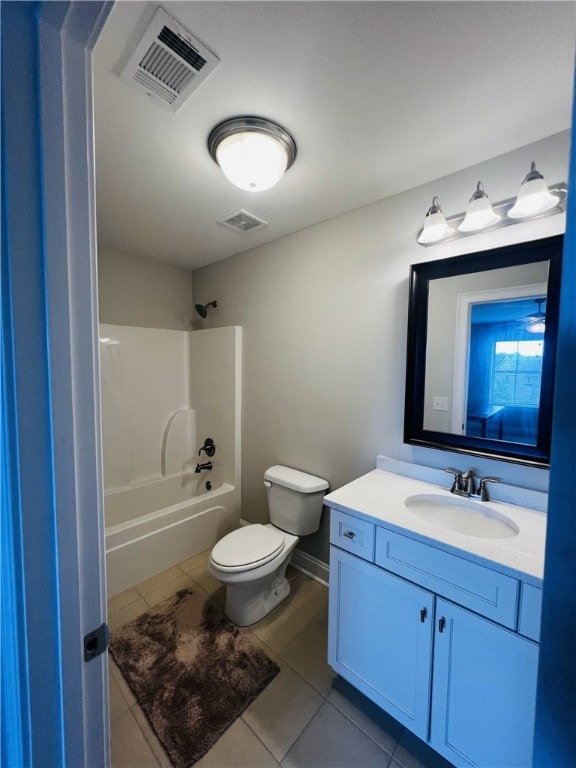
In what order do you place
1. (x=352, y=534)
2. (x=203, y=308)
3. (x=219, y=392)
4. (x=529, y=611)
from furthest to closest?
(x=203, y=308) < (x=219, y=392) < (x=352, y=534) < (x=529, y=611)

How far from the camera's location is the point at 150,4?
0.79 metres

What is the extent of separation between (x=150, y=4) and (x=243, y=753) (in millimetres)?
2464

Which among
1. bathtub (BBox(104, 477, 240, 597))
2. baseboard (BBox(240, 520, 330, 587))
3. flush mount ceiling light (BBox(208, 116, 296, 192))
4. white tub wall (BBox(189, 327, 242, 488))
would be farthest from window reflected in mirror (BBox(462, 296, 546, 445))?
bathtub (BBox(104, 477, 240, 597))

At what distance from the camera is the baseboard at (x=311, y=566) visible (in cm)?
203

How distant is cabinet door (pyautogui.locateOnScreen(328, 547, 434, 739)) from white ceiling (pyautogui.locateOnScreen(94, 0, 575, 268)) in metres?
1.77

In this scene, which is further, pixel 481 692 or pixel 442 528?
pixel 442 528

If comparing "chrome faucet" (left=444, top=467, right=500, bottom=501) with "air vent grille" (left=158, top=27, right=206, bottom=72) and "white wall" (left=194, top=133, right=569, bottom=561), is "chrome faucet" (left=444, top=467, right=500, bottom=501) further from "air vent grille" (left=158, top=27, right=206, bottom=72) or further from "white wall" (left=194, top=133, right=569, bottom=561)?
"air vent grille" (left=158, top=27, right=206, bottom=72)

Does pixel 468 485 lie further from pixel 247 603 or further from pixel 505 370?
pixel 247 603

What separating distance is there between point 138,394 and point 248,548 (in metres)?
1.68

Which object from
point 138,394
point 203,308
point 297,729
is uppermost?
point 203,308

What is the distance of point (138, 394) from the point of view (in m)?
2.64

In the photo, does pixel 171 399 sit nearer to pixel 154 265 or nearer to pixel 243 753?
pixel 154 265

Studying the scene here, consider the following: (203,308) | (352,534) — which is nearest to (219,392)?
(203,308)

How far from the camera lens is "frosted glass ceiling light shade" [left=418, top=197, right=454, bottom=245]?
140 centimetres
